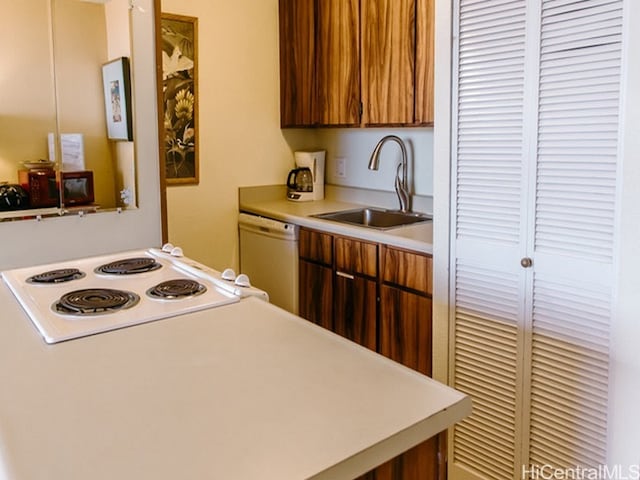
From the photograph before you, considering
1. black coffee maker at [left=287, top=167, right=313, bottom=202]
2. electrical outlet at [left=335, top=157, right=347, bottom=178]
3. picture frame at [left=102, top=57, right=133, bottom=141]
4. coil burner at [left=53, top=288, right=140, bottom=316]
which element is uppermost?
picture frame at [left=102, top=57, right=133, bottom=141]

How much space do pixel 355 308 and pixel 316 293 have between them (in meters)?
0.31

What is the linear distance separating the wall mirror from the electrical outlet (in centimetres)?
174

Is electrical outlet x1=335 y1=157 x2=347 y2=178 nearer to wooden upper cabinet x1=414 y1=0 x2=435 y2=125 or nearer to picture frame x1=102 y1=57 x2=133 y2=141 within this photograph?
wooden upper cabinet x1=414 y1=0 x2=435 y2=125

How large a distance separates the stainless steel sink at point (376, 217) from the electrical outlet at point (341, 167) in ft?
1.29

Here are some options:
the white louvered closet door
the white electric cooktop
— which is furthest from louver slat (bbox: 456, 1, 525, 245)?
the white electric cooktop

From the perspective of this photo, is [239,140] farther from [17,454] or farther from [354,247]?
[17,454]

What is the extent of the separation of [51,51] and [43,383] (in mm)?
1305

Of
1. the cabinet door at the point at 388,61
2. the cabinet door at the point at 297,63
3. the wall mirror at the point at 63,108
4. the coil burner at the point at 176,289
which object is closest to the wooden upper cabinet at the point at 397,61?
the cabinet door at the point at 388,61

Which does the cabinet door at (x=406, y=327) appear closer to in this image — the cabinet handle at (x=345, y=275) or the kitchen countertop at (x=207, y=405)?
the cabinet handle at (x=345, y=275)

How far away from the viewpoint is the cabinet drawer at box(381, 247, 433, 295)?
2.37 m

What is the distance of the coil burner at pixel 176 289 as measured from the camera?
145 cm

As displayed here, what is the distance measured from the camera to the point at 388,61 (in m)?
2.82

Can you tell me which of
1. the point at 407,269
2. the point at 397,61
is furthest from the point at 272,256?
the point at 397,61

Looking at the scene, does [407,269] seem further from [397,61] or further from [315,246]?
[397,61]
